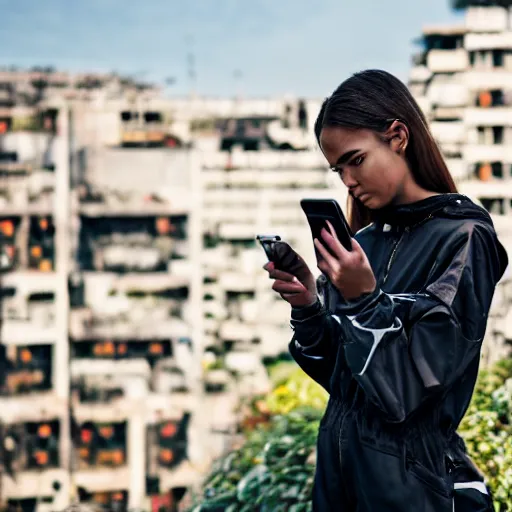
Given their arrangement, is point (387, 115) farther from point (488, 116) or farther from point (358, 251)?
point (488, 116)

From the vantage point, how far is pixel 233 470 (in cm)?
366

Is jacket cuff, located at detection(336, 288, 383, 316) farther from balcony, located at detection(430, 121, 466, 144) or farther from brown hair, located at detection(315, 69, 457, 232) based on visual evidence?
balcony, located at detection(430, 121, 466, 144)

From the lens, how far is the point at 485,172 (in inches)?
182

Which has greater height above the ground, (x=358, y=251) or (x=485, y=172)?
(x=485, y=172)

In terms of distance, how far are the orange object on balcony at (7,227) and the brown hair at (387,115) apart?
4.22m

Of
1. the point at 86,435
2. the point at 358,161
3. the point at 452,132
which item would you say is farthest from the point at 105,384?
the point at 358,161

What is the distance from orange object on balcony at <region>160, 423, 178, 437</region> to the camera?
5383mm

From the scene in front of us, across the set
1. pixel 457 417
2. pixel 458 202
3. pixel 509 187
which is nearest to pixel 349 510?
pixel 457 417

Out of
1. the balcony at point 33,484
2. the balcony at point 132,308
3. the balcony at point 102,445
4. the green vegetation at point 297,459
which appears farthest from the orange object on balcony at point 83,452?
the green vegetation at point 297,459

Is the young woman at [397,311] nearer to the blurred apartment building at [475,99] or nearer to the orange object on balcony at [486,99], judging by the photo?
the blurred apartment building at [475,99]

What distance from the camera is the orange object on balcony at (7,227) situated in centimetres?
528

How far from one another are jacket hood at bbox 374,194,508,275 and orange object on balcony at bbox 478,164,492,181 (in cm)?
342

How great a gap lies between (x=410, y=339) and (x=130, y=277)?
14.3ft

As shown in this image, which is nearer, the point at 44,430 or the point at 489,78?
the point at 489,78
